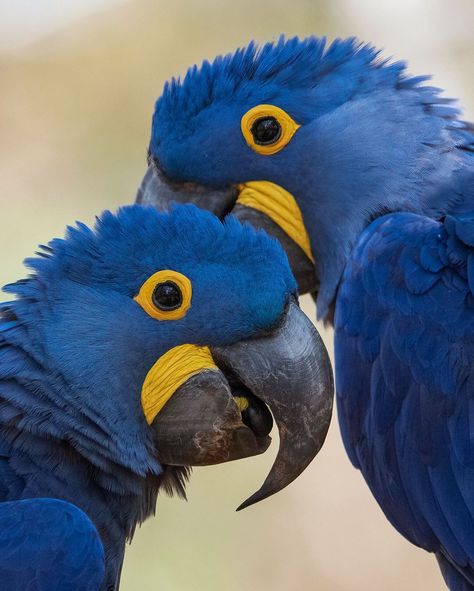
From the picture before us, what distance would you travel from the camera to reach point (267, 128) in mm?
2943

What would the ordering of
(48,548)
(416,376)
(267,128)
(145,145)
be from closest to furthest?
1. (48,548)
2. (416,376)
3. (267,128)
4. (145,145)

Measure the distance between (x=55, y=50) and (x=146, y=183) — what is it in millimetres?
3754

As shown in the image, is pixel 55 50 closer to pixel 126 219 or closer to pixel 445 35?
pixel 445 35

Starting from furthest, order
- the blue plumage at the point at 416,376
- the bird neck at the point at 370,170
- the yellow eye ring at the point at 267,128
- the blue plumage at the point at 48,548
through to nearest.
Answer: the yellow eye ring at the point at 267,128, the bird neck at the point at 370,170, the blue plumage at the point at 416,376, the blue plumage at the point at 48,548

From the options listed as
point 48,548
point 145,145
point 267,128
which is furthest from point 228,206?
point 145,145

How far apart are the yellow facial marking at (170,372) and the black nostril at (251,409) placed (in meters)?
0.08

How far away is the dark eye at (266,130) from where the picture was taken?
294cm

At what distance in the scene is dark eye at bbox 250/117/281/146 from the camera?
294 centimetres

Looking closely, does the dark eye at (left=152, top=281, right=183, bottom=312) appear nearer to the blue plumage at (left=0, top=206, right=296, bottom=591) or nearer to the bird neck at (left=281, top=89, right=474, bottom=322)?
the blue plumage at (left=0, top=206, right=296, bottom=591)

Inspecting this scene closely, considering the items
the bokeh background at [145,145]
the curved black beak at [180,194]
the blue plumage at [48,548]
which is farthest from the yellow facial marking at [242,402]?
the bokeh background at [145,145]

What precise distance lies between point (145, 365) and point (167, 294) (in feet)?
0.55

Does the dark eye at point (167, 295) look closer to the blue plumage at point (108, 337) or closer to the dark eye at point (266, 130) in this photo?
the blue plumage at point (108, 337)

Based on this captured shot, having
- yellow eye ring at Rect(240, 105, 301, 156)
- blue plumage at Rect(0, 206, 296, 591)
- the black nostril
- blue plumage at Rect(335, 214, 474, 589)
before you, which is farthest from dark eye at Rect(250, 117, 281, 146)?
the black nostril

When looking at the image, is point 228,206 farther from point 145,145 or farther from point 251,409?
point 145,145
